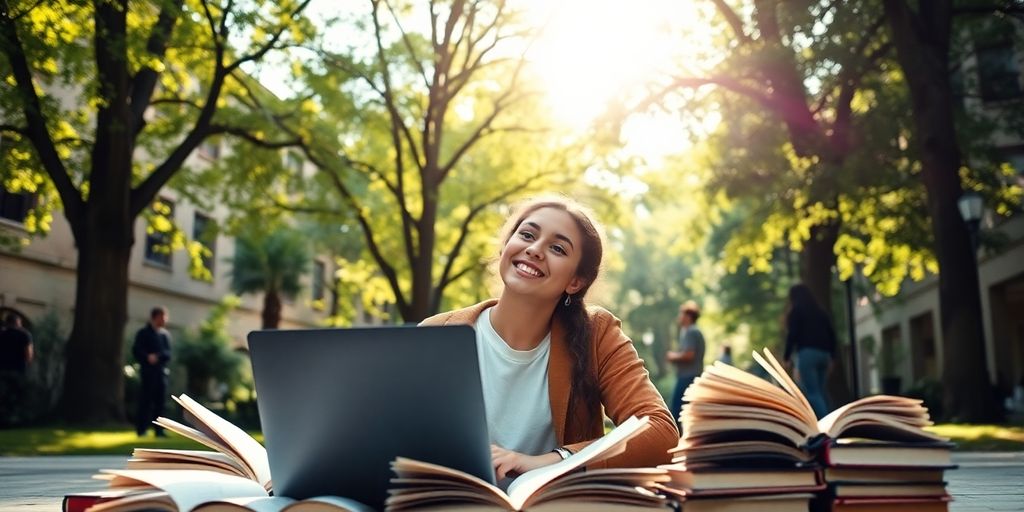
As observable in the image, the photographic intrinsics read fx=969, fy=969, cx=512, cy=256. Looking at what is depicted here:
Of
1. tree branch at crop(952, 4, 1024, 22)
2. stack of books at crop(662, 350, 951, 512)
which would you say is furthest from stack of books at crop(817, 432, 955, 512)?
tree branch at crop(952, 4, 1024, 22)

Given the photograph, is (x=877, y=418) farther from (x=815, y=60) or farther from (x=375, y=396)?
(x=815, y=60)

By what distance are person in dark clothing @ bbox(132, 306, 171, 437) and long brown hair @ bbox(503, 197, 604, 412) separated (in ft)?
38.7

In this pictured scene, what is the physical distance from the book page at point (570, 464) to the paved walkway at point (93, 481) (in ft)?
11.1

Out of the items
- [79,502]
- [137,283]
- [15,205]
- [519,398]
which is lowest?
[79,502]

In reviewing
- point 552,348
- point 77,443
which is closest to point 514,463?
point 552,348

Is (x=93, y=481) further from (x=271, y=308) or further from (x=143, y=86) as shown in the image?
(x=271, y=308)

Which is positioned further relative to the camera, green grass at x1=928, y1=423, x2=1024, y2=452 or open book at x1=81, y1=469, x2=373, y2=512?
green grass at x1=928, y1=423, x2=1024, y2=452

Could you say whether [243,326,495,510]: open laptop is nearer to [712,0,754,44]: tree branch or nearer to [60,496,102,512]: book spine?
[60,496,102,512]: book spine

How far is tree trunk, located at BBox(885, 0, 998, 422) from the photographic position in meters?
15.3

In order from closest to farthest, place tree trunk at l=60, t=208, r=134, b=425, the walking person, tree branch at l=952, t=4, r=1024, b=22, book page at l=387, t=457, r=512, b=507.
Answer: book page at l=387, t=457, r=512, b=507
the walking person
tree trunk at l=60, t=208, r=134, b=425
tree branch at l=952, t=4, r=1024, b=22

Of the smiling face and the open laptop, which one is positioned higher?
the smiling face

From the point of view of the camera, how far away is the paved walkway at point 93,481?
5.21 meters

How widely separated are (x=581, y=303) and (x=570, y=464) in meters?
1.20

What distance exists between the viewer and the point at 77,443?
12.1 meters
